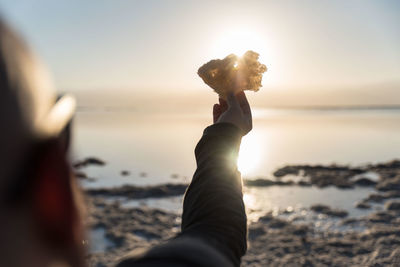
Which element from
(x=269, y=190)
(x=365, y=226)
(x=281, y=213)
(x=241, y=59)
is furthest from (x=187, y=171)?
(x=241, y=59)

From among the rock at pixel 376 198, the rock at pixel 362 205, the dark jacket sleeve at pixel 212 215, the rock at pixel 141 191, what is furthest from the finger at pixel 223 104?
the rock at pixel 376 198

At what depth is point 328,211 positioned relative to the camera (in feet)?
37.8

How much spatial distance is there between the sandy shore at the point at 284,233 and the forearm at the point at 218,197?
6633 mm

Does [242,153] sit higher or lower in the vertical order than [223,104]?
lower

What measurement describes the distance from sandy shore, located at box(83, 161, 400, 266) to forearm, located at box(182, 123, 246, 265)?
21.8 feet

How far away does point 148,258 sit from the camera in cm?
134

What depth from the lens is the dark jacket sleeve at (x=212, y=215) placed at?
54.3 inches

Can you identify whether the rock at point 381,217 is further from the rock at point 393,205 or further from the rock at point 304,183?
the rock at point 304,183

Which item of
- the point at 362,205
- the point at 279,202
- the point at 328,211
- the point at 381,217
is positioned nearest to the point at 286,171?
the point at 279,202

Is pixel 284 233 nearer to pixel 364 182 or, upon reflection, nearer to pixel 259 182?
pixel 259 182

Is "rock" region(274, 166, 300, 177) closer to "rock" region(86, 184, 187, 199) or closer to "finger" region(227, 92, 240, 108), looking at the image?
"rock" region(86, 184, 187, 199)

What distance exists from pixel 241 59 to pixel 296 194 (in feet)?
38.7

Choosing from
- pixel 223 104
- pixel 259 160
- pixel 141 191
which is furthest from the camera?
pixel 259 160

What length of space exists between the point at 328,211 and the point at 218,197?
34.9ft
